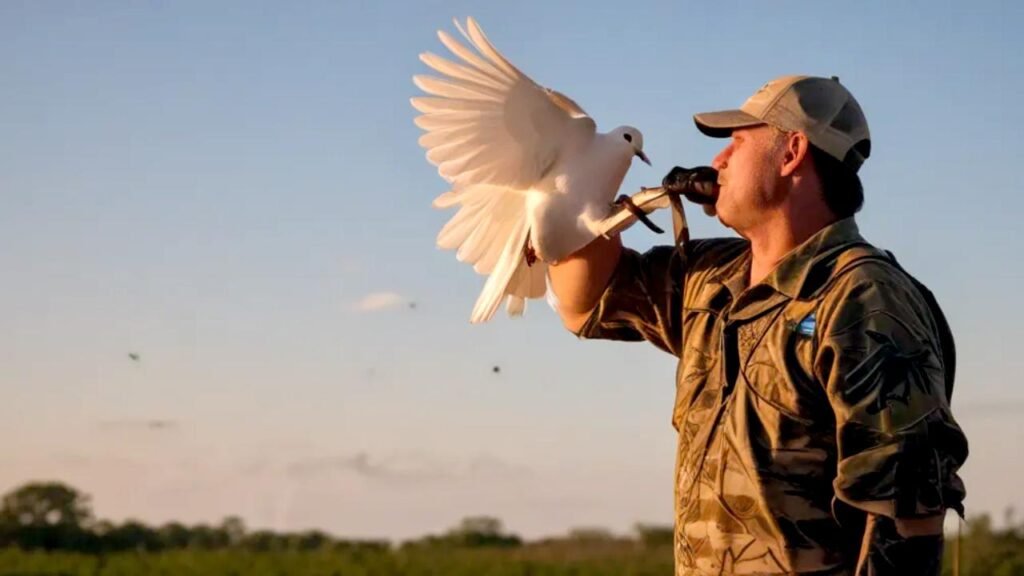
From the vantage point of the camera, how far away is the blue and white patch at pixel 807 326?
2941 millimetres

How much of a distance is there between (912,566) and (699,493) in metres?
0.56

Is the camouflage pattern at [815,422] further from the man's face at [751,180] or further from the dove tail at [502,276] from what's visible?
the dove tail at [502,276]

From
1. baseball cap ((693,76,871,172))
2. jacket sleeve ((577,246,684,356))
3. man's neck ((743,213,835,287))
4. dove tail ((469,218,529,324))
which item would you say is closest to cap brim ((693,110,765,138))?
baseball cap ((693,76,871,172))

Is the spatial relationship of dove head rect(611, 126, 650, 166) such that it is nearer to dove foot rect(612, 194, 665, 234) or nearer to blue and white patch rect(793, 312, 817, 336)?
dove foot rect(612, 194, 665, 234)

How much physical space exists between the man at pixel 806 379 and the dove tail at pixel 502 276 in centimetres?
63

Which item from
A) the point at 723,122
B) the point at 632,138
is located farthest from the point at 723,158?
the point at 632,138

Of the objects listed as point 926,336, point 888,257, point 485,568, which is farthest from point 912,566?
point 485,568

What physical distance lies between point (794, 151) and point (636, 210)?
622 millimetres

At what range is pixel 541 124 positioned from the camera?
13.0ft

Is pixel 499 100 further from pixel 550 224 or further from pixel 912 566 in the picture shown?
pixel 912 566

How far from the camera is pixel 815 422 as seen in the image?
2.91 m

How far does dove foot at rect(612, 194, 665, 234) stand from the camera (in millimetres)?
3693

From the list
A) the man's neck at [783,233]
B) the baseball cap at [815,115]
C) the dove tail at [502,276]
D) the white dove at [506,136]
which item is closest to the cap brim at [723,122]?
the baseball cap at [815,115]

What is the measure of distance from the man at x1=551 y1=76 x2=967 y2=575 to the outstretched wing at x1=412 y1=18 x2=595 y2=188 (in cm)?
71
